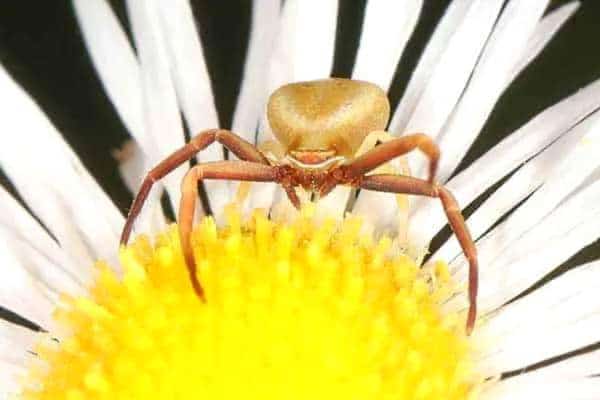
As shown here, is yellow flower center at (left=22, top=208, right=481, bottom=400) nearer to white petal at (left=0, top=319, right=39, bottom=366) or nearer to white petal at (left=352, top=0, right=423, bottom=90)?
white petal at (left=0, top=319, right=39, bottom=366)

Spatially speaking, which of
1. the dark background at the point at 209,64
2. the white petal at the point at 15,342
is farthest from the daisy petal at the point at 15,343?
the dark background at the point at 209,64

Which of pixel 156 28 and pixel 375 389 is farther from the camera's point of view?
pixel 156 28

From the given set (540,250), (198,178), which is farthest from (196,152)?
(540,250)

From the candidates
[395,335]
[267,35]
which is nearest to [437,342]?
[395,335]

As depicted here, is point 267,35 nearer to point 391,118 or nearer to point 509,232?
point 391,118

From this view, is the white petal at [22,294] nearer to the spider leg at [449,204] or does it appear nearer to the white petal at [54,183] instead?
the white petal at [54,183]

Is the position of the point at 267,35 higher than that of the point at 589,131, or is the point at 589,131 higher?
the point at 267,35

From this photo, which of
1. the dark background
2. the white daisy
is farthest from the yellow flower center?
the dark background
